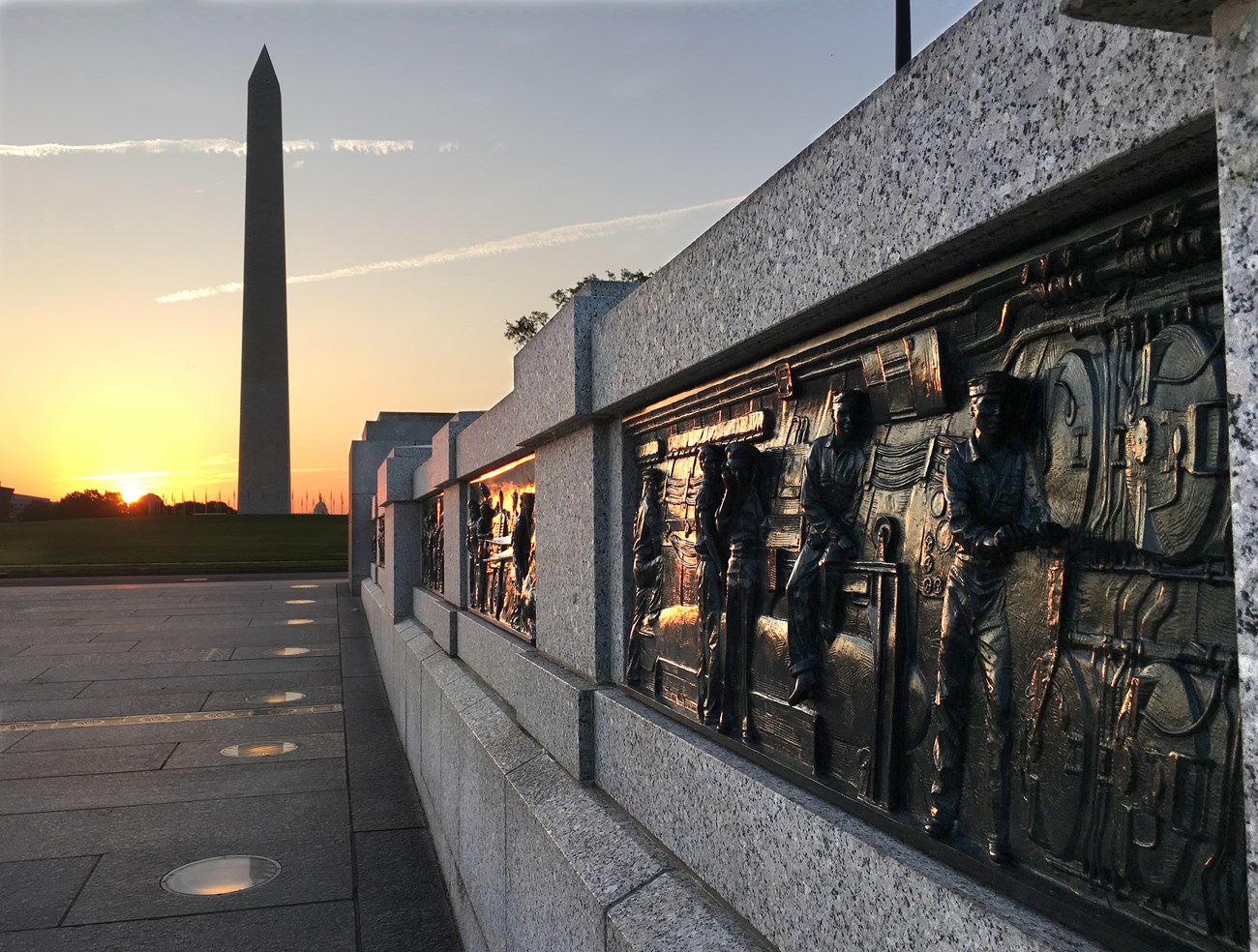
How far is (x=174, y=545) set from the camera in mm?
39312

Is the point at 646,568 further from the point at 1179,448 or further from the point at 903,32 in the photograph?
the point at 1179,448

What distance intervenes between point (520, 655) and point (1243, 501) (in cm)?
423

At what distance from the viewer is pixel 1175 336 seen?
148cm

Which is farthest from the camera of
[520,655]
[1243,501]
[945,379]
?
[520,655]

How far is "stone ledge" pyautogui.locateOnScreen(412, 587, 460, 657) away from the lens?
780 cm

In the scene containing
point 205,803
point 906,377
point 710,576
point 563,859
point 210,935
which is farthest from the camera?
point 205,803

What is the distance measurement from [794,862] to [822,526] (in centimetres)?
75

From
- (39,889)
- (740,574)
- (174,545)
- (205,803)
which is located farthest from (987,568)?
(174,545)

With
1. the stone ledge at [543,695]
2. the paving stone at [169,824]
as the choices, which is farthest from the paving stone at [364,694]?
the stone ledge at [543,695]

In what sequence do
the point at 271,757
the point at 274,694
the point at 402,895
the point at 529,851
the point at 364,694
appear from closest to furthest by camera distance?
the point at 529,851
the point at 402,895
the point at 271,757
the point at 274,694
the point at 364,694

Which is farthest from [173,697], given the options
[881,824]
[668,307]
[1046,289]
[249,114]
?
[249,114]

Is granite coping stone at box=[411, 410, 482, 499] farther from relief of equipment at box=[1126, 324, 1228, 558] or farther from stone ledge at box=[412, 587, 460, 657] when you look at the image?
relief of equipment at box=[1126, 324, 1228, 558]

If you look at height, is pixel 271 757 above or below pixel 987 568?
below

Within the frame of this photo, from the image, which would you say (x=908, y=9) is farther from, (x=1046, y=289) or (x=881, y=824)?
(x=881, y=824)
